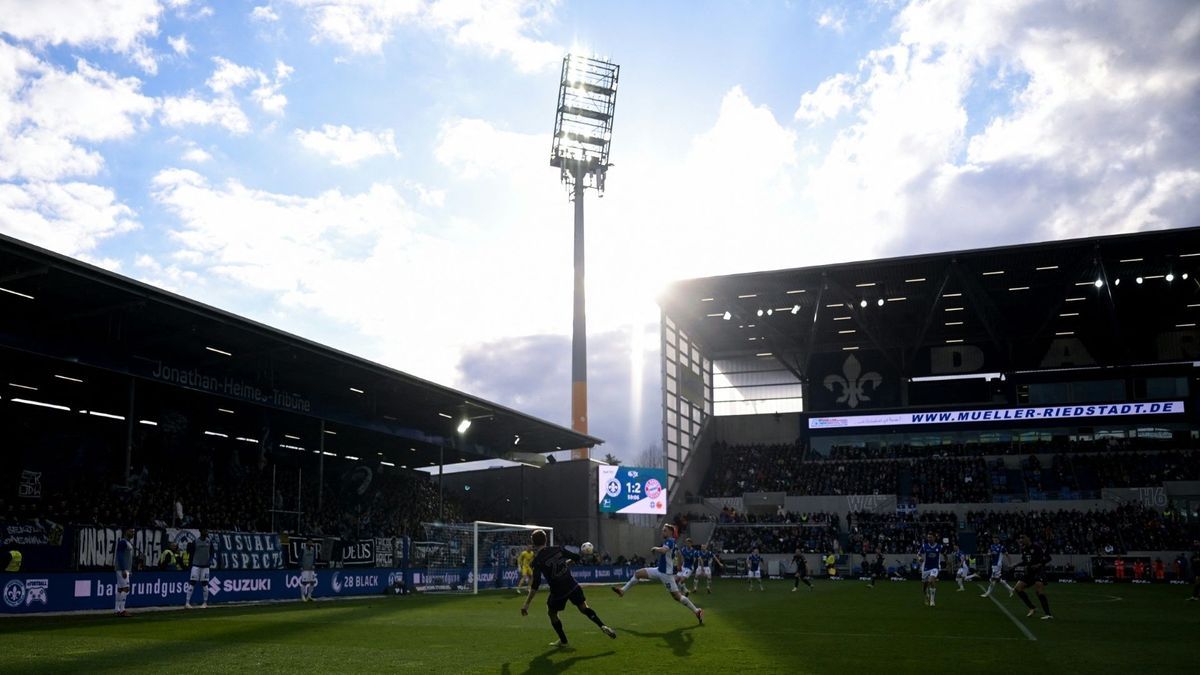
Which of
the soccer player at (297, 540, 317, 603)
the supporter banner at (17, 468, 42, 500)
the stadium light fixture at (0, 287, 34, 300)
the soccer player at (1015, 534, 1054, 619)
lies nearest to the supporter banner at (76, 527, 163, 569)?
the soccer player at (297, 540, 317, 603)

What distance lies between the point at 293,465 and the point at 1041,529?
4619 centimetres

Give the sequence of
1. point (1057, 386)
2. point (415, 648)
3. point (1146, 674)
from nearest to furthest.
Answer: point (1146, 674) < point (415, 648) < point (1057, 386)

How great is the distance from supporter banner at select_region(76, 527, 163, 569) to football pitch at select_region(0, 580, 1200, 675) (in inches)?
238

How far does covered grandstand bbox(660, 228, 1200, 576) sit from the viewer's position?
5812 cm

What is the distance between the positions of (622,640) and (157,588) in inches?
674

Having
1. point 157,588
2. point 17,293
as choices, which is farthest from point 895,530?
point 17,293

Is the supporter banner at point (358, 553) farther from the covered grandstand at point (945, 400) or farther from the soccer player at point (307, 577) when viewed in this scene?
the covered grandstand at point (945, 400)

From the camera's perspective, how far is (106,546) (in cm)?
3109

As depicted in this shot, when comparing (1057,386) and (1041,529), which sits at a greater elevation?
(1057,386)

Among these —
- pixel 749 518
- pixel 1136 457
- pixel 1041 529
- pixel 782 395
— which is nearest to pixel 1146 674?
pixel 1041 529

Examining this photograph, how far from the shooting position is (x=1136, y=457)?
209ft

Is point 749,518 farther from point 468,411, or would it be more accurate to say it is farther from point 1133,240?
point 1133,240

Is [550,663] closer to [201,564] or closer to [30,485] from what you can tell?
[201,564]

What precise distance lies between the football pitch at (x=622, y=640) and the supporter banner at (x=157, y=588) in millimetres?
1216
